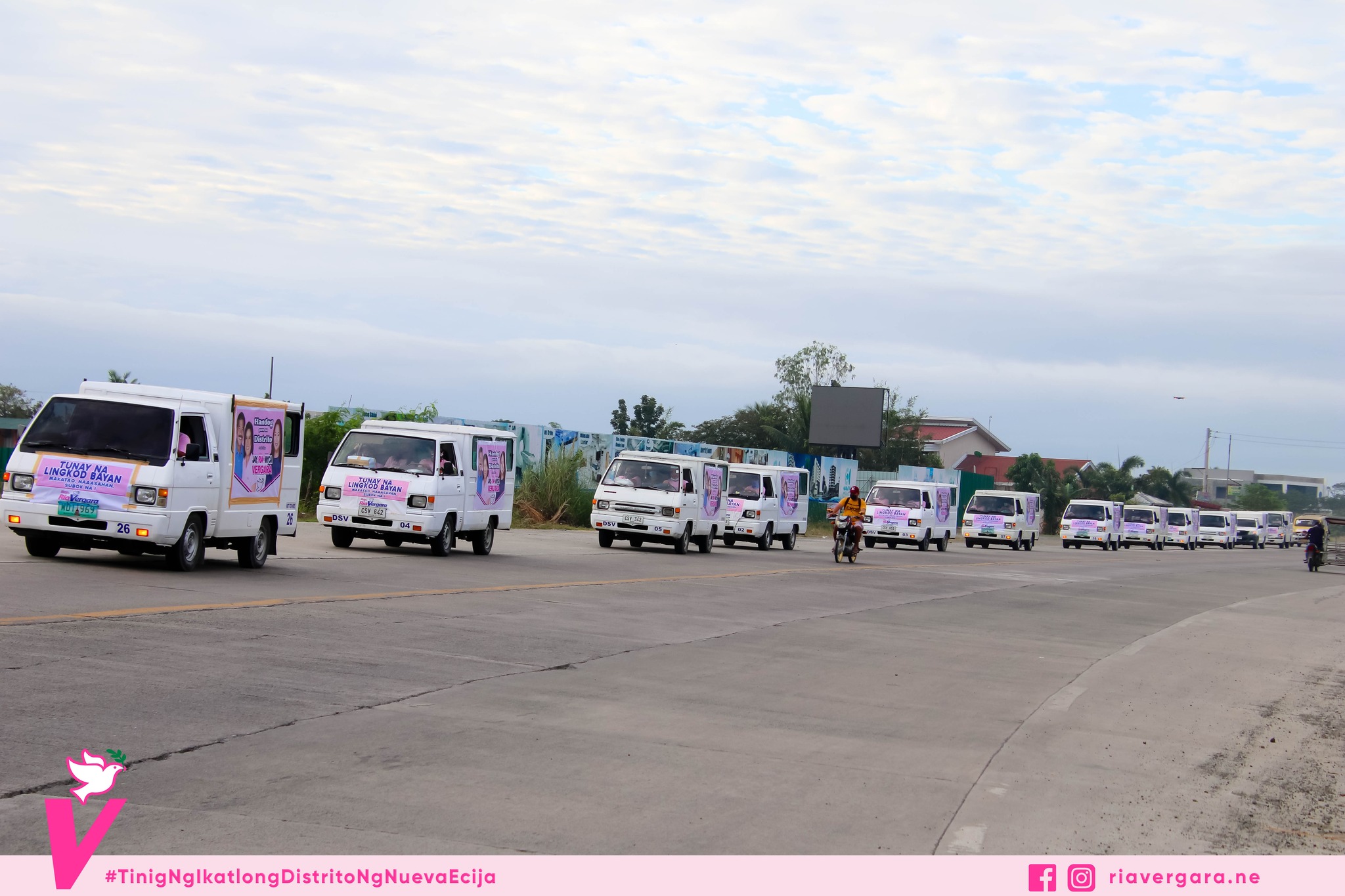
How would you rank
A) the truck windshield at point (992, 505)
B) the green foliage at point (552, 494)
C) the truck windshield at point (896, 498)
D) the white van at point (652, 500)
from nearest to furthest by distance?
the white van at point (652, 500) → the green foliage at point (552, 494) → the truck windshield at point (896, 498) → the truck windshield at point (992, 505)

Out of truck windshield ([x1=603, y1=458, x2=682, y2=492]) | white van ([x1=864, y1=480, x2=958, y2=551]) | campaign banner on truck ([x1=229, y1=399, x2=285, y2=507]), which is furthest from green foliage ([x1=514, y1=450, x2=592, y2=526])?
campaign banner on truck ([x1=229, y1=399, x2=285, y2=507])

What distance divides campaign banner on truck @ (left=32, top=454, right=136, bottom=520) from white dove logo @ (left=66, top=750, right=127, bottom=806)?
8.91 metres

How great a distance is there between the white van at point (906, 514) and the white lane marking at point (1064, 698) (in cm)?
2831

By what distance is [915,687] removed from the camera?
11.3 metres

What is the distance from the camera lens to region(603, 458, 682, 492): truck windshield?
2858 centimetres

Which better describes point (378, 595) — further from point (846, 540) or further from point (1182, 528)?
point (1182, 528)

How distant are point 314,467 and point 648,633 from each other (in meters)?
21.2

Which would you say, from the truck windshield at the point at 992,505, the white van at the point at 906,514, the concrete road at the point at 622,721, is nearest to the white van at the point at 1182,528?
the truck windshield at the point at 992,505
